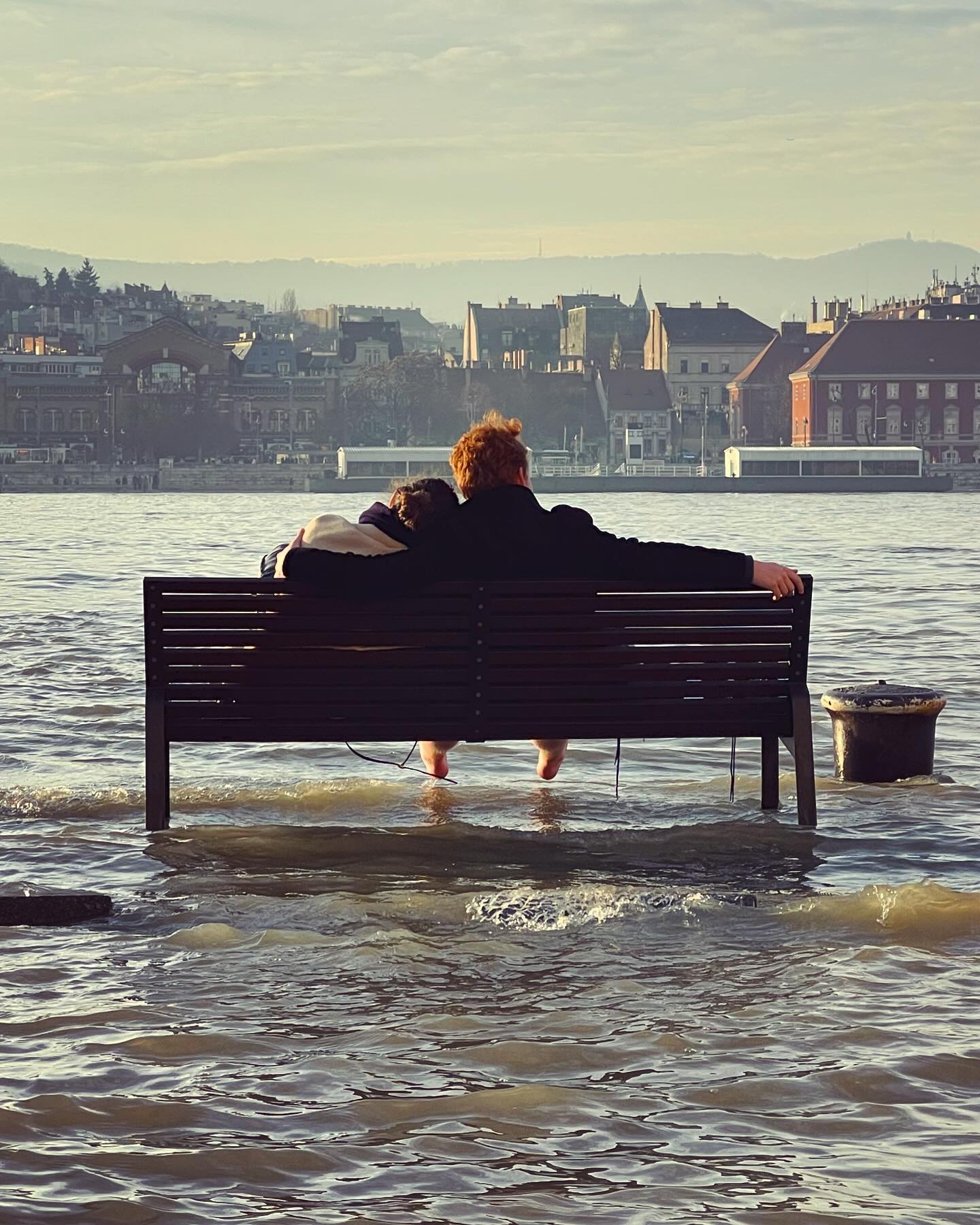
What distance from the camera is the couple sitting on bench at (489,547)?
5414mm

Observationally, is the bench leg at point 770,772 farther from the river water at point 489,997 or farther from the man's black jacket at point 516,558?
the man's black jacket at point 516,558

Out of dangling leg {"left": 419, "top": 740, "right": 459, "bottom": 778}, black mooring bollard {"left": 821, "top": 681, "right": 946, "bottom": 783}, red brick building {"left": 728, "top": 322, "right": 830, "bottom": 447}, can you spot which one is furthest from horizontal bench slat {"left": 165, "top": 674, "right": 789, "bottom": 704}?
red brick building {"left": 728, "top": 322, "right": 830, "bottom": 447}

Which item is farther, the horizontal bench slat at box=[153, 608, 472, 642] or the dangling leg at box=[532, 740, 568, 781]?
the dangling leg at box=[532, 740, 568, 781]

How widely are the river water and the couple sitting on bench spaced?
0.75 m

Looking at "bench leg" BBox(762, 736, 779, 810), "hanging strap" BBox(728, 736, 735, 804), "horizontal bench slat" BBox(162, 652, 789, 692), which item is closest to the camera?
"horizontal bench slat" BBox(162, 652, 789, 692)

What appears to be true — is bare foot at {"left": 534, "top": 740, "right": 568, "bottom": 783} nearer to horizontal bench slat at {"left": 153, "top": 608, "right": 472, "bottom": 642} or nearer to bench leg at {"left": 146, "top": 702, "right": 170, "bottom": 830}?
horizontal bench slat at {"left": 153, "top": 608, "right": 472, "bottom": 642}

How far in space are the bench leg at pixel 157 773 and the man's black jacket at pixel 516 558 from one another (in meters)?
0.58

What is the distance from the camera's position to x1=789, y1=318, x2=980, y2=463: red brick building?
105938 mm

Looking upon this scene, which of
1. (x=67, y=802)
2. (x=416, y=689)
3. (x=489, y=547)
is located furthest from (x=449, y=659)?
(x=67, y=802)

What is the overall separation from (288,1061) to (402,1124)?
38cm

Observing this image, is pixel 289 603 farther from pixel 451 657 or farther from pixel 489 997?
pixel 489 997

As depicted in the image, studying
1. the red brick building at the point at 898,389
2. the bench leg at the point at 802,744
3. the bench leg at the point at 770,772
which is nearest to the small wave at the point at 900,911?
the bench leg at the point at 802,744

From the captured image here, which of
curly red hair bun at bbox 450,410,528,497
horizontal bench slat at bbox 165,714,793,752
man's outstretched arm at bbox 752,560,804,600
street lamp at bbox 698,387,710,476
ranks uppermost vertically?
street lamp at bbox 698,387,710,476

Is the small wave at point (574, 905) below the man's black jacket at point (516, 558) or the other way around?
below
